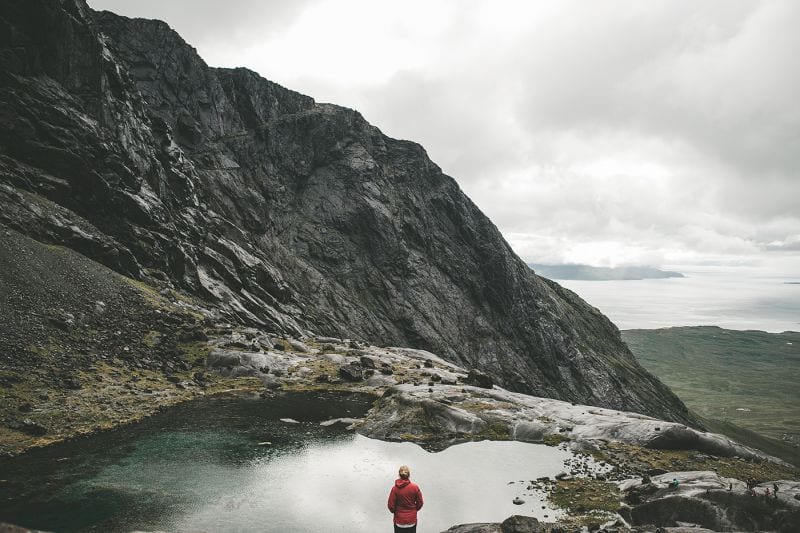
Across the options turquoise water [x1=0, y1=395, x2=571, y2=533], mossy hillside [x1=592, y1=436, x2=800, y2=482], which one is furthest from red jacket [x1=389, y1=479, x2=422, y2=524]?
mossy hillside [x1=592, y1=436, x2=800, y2=482]

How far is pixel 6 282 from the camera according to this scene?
50188mm

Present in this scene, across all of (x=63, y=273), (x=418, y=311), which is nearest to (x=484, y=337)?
(x=418, y=311)

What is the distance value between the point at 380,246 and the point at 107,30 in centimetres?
13436

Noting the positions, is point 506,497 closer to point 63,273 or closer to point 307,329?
point 63,273

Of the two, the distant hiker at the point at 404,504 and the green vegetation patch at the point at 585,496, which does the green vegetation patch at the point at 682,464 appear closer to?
the green vegetation patch at the point at 585,496

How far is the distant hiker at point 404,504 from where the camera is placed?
1869 centimetres

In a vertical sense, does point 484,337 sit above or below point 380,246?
below

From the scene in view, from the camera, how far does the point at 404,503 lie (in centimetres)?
1869

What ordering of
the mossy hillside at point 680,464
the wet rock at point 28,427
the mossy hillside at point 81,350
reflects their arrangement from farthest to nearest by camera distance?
the mossy hillside at point 81,350
the wet rock at point 28,427
the mossy hillside at point 680,464

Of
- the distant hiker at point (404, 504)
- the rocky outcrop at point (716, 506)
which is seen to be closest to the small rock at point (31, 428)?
the distant hiker at point (404, 504)

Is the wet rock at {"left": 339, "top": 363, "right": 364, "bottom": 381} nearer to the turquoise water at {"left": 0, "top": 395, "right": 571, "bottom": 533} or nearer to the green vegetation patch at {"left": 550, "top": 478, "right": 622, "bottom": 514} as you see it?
the turquoise water at {"left": 0, "top": 395, "right": 571, "bottom": 533}

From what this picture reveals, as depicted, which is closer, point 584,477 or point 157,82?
point 584,477

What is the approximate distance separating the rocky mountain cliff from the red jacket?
75050 mm

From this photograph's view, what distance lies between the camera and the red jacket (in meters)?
18.7
